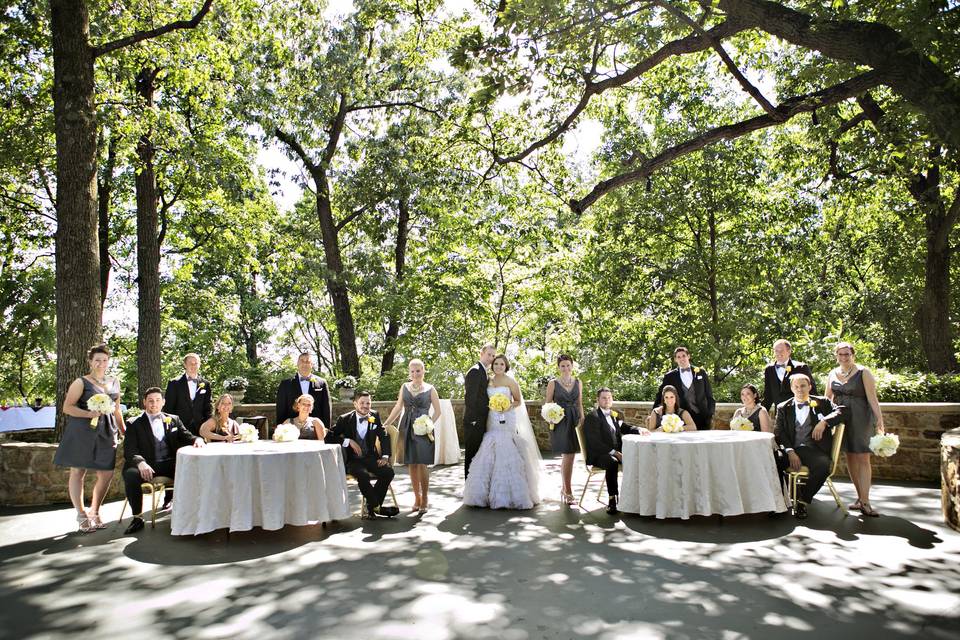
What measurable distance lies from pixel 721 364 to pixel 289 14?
39.7 ft

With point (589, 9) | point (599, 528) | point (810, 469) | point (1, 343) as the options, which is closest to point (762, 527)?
point (810, 469)

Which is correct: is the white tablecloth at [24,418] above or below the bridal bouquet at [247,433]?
above

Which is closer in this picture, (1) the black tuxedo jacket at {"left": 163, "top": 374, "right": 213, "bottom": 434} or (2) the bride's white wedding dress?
(2) the bride's white wedding dress

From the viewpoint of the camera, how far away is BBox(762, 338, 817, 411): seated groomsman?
8.41 metres

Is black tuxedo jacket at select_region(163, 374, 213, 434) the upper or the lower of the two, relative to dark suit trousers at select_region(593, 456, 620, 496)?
upper

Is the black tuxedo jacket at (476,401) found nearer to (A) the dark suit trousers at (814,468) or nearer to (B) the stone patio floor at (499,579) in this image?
(B) the stone patio floor at (499,579)

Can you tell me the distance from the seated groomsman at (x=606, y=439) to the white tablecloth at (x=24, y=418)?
52.0ft

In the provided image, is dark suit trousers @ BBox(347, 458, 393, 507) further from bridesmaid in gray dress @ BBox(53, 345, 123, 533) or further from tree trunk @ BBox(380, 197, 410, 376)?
tree trunk @ BBox(380, 197, 410, 376)

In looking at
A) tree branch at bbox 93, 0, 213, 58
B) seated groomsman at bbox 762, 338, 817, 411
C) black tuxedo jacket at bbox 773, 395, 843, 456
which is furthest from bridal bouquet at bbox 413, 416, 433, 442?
tree branch at bbox 93, 0, 213, 58

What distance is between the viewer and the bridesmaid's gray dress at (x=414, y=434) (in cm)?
789

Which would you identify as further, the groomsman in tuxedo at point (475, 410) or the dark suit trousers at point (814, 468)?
the groomsman in tuxedo at point (475, 410)

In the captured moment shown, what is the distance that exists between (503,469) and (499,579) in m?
3.00

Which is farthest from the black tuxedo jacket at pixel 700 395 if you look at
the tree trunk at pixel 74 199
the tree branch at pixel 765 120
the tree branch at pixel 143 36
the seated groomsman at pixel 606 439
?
the tree branch at pixel 143 36

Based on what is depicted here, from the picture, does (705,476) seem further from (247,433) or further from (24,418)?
(24,418)
